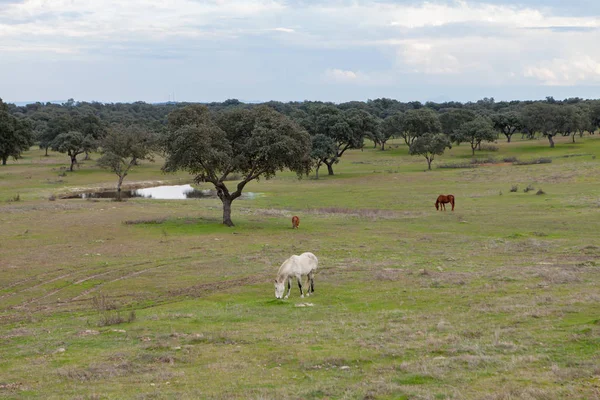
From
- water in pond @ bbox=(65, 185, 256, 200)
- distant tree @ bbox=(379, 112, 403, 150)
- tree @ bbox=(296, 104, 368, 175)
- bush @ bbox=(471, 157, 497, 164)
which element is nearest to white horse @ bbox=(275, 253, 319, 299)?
water in pond @ bbox=(65, 185, 256, 200)

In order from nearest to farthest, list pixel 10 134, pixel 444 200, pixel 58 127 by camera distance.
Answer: pixel 444 200, pixel 10 134, pixel 58 127

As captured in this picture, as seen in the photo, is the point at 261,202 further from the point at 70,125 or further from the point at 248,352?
the point at 70,125

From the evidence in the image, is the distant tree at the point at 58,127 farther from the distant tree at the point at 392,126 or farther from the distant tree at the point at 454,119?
the distant tree at the point at 454,119

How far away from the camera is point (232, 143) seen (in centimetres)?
4491

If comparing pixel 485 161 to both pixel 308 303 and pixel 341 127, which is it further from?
pixel 308 303

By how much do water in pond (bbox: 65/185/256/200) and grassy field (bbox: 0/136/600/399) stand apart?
15.9 meters

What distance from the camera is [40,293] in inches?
991

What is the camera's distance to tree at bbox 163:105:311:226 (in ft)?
137

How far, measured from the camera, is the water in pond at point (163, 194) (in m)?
72.4

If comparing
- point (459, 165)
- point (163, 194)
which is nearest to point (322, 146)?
point (163, 194)

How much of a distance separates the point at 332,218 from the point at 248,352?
34833mm

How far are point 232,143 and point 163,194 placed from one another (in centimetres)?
3473

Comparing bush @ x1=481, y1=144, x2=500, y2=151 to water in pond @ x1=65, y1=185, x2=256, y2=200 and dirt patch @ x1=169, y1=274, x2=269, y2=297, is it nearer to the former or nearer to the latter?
water in pond @ x1=65, y1=185, x2=256, y2=200

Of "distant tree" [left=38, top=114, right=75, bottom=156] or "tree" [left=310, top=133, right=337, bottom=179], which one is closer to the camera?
"tree" [left=310, top=133, right=337, bottom=179]
